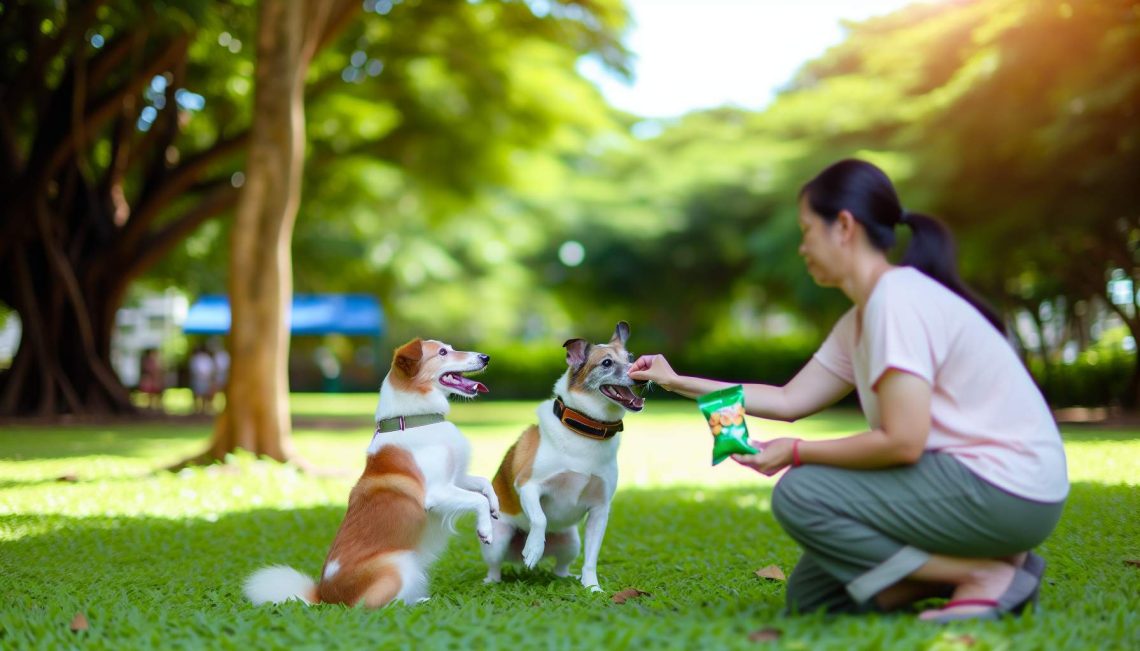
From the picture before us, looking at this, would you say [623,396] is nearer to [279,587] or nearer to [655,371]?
[655,371]

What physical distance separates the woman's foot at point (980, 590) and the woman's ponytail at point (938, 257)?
81 cm

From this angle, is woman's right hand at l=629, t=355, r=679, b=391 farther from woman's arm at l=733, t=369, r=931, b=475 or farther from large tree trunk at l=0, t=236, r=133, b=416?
large tree trunk at l=0, t=236, r=133, b=416

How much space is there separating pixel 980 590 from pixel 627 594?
1649 mm

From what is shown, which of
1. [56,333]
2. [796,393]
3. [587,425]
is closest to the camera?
[796,393]

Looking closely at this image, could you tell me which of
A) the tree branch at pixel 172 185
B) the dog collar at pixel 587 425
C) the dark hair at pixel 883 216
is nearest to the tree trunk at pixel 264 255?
the dog collar at pixel 587 425

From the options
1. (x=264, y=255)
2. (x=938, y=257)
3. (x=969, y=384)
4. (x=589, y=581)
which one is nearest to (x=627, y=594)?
(x=589, y=581)

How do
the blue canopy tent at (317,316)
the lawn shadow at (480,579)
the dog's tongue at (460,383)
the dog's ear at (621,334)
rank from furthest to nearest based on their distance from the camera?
the blue canopy tent at (317,316)
the dog's ear at (621,334)
the dog's tongue at (460,383)
the lawn shadow at (480,579)

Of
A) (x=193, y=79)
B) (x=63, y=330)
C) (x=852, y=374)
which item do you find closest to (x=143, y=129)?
(x=193, y=79)

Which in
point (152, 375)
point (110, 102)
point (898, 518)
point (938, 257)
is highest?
point (110, 102)

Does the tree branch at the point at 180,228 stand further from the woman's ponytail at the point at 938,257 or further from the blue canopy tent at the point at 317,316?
the woman's ponytail at the point at 938,257

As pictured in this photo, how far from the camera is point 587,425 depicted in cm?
491

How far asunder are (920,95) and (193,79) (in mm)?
13679

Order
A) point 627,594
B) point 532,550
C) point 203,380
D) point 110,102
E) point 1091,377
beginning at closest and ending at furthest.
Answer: point 627,594
point 532,550
point 110,102
point 1091,377
point 203,380

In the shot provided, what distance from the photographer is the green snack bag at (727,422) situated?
3.63m
